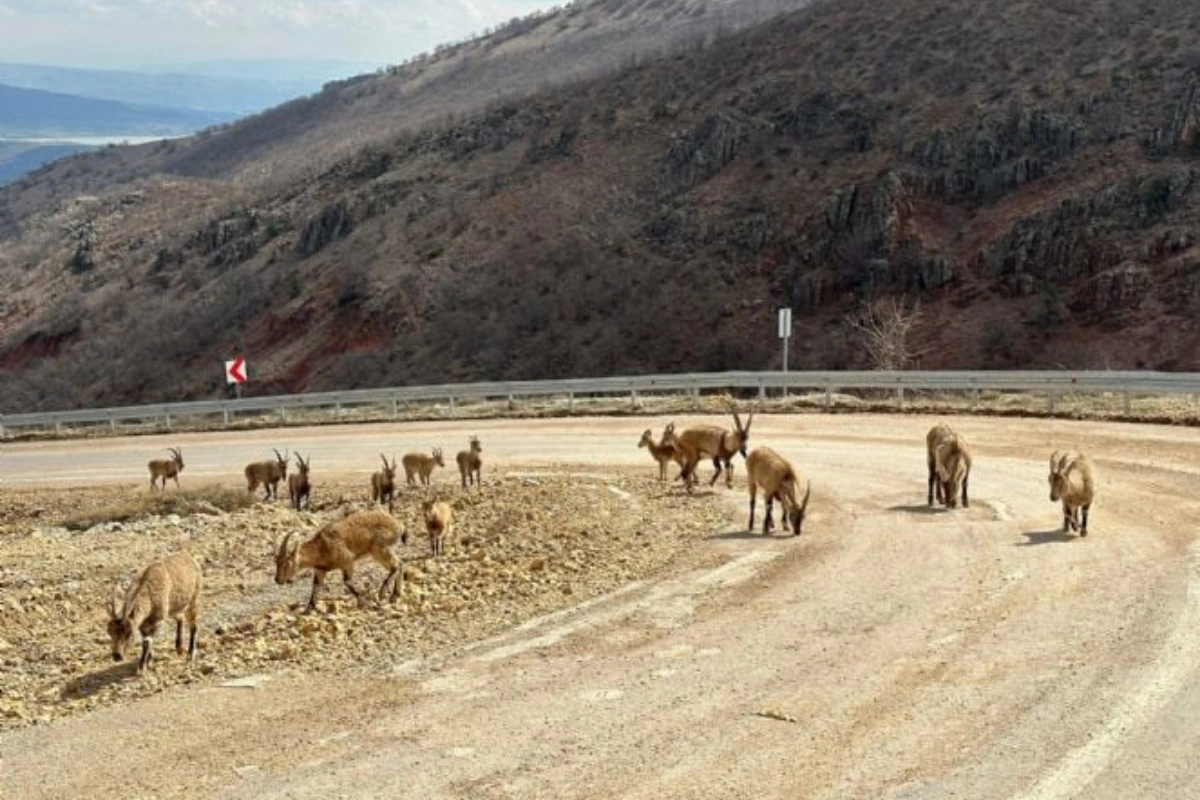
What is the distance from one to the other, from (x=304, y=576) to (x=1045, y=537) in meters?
11.0

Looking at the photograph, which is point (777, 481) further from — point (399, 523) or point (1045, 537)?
point (399, 523)

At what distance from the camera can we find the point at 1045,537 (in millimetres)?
16875

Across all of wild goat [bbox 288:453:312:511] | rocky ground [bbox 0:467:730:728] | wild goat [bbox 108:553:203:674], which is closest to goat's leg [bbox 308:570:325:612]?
rocky ground [bbox 0:467:730:728]

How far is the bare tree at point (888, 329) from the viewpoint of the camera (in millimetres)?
40531

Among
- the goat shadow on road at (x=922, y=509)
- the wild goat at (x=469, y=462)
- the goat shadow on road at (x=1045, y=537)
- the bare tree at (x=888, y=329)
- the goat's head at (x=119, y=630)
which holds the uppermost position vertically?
the bare tree at (x=888, y=329)

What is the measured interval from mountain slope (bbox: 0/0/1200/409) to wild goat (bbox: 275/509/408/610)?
1337 inches

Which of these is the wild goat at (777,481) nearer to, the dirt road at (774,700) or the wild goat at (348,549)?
the dirt road at (774,700)

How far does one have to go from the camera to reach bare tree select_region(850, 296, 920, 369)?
40.5m

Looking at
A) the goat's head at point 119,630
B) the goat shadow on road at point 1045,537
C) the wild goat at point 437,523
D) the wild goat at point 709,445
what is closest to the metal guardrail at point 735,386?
the wild goat at point 709,445

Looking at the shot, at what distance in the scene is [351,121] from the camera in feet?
482

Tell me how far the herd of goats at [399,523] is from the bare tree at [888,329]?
17446 mm

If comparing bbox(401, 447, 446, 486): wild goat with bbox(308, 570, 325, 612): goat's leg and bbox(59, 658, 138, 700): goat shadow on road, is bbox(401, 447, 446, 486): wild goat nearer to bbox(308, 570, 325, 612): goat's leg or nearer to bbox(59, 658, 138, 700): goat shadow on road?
bbox(308, 570, 325, 612): goat's leg

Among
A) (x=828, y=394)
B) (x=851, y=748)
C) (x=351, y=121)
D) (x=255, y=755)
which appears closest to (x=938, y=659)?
(x=851, y=748)

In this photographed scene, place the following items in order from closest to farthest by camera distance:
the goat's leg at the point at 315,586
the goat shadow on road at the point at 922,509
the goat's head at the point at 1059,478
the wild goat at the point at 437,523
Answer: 1. the goat's leg at the point at 315,586
2. the goat's head at the point at 1059,478
3. the wild goat at the point at 437,523
4. the goat shadow on road at the point at 922,509
